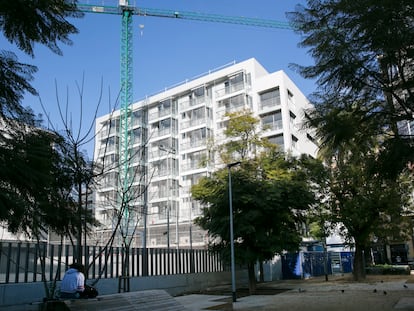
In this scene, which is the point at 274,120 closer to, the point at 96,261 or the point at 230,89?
the point at 230,89

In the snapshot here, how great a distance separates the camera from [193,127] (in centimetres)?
5947

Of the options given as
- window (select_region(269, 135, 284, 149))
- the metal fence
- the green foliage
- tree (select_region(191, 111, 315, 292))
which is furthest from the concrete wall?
window (select_region(269, 135, 284, 149))

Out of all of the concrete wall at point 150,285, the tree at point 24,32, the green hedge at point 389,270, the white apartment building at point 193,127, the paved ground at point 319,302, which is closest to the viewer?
the tree at point 24,32

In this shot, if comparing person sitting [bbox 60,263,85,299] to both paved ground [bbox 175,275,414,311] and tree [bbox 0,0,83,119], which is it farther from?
paved ground [bbox 175,275,414,311]

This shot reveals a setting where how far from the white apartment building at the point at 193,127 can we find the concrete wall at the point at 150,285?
79.0 ft

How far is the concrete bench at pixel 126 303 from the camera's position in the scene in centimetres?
905

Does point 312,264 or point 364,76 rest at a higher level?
point 364,76

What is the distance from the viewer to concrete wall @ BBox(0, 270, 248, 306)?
41.4ft

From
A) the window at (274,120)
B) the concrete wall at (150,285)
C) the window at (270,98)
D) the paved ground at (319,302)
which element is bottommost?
the paved ground at (319,302)

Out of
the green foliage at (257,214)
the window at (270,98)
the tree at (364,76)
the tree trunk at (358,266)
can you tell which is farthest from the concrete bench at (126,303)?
the window at (270,98)

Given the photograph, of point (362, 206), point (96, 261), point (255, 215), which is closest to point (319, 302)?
point (255, 215)

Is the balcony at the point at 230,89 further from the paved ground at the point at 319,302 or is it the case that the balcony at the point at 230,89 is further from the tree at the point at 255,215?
the paved ground at the point at 319,302

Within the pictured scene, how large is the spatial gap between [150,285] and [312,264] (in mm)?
18965

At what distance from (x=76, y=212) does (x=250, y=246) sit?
13.8 meters
